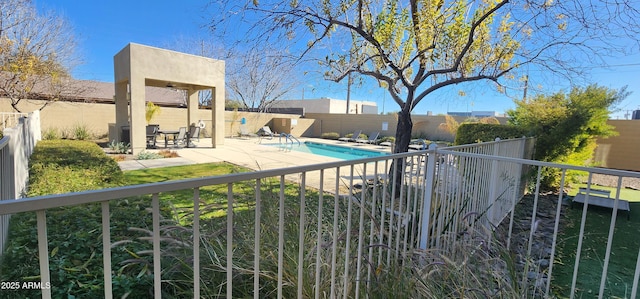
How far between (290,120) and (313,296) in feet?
64.8

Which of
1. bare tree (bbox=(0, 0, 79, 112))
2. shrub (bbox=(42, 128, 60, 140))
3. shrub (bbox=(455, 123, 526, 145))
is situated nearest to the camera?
shrub (bbox=(455, 123, 526, 145))

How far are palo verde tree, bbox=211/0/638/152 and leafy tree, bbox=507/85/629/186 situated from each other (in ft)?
8.68

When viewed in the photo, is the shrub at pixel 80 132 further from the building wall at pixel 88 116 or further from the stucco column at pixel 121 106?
the stucco column at pixel 121 106

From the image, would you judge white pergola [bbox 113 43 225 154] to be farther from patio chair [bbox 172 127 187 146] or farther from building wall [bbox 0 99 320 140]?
building wall [bbox 0 99 320 140]

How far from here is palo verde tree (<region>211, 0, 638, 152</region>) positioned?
4.12m

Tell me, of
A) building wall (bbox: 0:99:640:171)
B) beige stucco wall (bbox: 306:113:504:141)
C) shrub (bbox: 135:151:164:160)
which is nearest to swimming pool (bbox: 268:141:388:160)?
building wall (bbox: 0:99:640:171)

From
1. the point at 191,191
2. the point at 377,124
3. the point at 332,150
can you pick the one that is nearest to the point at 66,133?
the point at 332,150

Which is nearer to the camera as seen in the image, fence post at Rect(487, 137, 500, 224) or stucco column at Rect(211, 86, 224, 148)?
fence post at Rect(487, 137, 500, 224)

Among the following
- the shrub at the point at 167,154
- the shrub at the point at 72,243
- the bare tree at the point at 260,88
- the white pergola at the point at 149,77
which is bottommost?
the shrub at the point at 167,154

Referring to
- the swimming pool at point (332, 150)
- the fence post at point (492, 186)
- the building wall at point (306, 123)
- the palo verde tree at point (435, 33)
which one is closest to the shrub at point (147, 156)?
the building wall at point (306, 123)

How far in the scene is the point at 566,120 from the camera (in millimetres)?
7195

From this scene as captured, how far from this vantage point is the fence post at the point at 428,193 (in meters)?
2.77

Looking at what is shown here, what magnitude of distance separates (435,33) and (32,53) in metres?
13.9

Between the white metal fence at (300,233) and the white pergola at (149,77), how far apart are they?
7.60 metres
